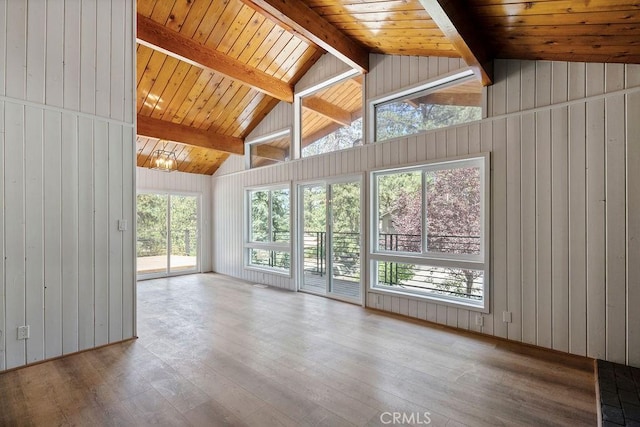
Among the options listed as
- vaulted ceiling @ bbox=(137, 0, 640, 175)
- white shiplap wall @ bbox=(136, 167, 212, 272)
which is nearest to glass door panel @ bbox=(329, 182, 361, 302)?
vaulted ceiling @ bbox=(137, 0, 640, 175)

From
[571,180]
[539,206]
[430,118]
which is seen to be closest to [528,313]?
[539,206]

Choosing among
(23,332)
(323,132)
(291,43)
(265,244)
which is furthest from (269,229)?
(23,332)

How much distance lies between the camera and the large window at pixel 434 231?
3611 millimetres

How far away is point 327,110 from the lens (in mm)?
5320

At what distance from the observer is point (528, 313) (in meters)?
3.19

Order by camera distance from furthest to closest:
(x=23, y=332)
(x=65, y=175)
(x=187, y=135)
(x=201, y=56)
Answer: (x=187, y=135) < (x=201, y=56) < (x=65, y=175) < (x=23, y=332)

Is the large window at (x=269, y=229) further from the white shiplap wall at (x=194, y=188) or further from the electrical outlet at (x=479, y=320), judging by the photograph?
the electrical outlet at (x=479, y=320)

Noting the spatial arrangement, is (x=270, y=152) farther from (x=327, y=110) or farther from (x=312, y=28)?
(x=312, y=28)

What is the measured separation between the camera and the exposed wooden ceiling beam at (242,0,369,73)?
3271mm

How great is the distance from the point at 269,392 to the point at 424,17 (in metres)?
3.61

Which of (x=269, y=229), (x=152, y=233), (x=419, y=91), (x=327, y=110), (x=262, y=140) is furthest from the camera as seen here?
(x=152, y=233)

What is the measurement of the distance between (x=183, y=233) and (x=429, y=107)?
19.8 feet

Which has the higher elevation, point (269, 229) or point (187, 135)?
point (187, 135)

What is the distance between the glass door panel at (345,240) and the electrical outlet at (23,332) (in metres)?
3.64
